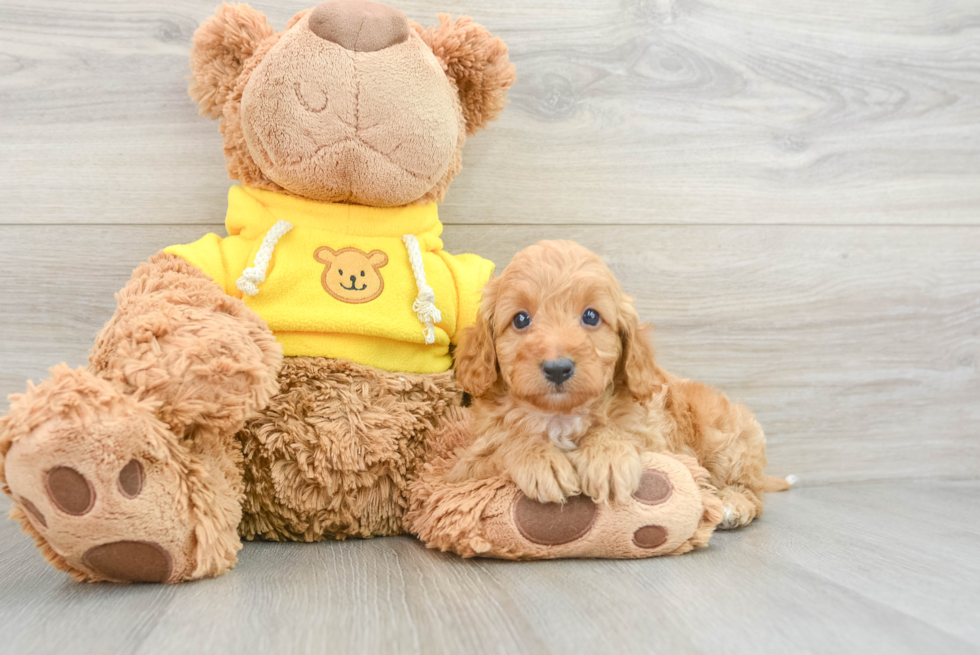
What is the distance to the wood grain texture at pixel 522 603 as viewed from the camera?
91 cm

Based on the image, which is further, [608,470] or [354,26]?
[354,26]

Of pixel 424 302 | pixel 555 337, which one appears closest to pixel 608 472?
pixel 555 337

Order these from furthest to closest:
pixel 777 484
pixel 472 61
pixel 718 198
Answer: pixel 718 198, pixel 777 484, pixel 472 61

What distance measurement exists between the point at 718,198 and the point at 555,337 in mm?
949

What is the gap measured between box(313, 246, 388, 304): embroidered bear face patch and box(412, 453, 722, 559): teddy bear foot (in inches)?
16.3

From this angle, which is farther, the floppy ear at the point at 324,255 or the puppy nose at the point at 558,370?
the floppy ear at the point at 324,255

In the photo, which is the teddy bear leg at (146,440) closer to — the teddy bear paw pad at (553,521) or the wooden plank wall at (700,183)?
the teddy bear paw pad at (553,521)

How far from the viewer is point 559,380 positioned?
1152 millimetres

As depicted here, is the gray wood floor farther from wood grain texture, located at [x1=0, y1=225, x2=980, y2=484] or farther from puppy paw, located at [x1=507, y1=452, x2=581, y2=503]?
puppy paw, located at [x1=507, y1=452, x2=581, y2=503]

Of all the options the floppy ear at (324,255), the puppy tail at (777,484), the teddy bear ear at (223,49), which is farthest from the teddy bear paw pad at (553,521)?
the teddy bear ear at (223,49)

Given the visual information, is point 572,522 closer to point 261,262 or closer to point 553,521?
point 553,521

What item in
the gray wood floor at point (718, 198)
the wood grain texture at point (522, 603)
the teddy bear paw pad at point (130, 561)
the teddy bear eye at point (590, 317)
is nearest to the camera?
the wood grain texture at point (522, 603)

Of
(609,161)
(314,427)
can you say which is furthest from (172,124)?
(609,161)

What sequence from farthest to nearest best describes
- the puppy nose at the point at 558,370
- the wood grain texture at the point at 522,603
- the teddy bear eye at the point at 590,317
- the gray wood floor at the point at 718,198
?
the gray wood floor at the point at 718,198 < the teddy bear eye at the point at 590,317 < the puppy nose at the point at 558,370 < the wood grain texture at the point at 522,603
